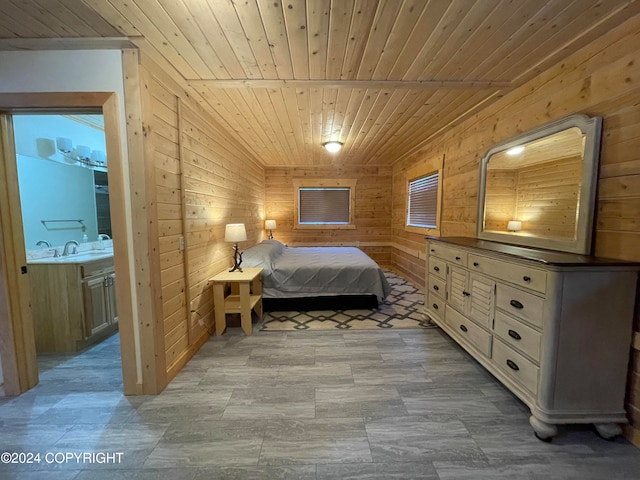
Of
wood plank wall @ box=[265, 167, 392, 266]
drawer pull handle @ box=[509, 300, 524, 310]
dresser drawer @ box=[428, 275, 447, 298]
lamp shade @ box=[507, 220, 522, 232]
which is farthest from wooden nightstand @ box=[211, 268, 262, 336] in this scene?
wood plank wall @ box=[265, 167, 392, 266]

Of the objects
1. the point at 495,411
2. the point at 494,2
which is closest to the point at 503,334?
the point at 495,411

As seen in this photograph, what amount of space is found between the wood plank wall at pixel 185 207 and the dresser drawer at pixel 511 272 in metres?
2.49

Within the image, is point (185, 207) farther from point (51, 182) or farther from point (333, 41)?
point (51, 182)

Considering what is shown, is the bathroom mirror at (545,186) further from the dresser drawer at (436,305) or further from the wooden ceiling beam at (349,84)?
the dresser drawer at (436,305)

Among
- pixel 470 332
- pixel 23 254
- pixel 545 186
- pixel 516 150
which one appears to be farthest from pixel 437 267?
pixel 23 254

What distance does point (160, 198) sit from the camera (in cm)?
187

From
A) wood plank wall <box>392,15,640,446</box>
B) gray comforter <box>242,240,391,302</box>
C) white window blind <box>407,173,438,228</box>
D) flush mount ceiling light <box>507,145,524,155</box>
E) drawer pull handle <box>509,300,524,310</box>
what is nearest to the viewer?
wood plank wall <box>392,15,640,446</box>

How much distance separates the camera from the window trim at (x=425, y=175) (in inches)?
145

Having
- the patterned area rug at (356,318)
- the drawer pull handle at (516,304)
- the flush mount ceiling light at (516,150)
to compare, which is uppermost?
the flush mount ceiling light at (516,150)

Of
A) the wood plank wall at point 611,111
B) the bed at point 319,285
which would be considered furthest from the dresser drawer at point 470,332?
the bed at point 319,285

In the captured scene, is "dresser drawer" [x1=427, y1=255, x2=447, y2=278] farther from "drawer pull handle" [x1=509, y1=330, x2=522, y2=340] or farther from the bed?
"drawer pull handle" [x1=509, y1=330, x2=522, y2=340]

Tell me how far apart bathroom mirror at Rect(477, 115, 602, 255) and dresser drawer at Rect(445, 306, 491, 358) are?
0.82m

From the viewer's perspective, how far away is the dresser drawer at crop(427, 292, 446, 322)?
8.46 ft

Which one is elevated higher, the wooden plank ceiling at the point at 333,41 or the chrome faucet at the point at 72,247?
the wooden plank ceiling at the point at 333,41
